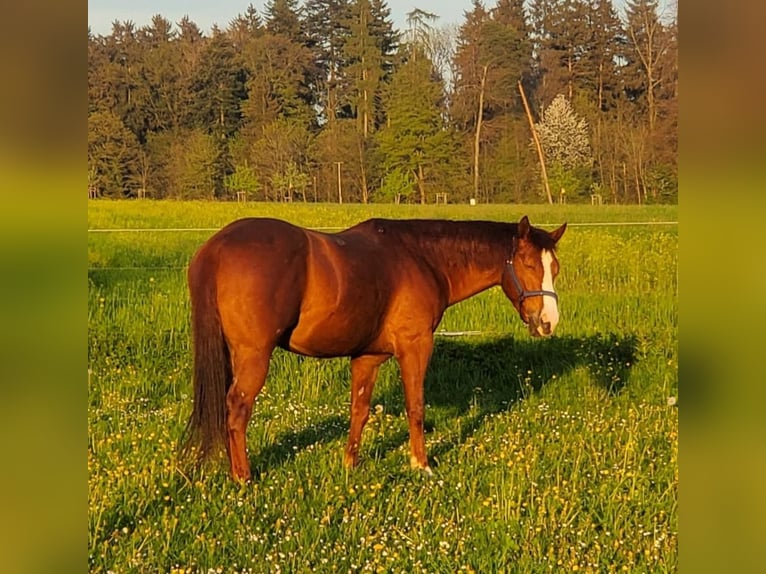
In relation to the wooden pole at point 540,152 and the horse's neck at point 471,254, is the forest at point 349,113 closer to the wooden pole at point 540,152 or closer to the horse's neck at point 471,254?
the wooden pole at point 540,152

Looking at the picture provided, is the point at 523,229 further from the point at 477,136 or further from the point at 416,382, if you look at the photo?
the point at 477,136

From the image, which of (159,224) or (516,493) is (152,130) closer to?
(159,224)

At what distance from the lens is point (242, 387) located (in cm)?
374

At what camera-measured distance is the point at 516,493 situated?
4090mm

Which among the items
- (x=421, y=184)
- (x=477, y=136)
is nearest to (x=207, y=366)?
(x=421, y=184)

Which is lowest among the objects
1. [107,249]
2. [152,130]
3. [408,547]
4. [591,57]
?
[408,547]

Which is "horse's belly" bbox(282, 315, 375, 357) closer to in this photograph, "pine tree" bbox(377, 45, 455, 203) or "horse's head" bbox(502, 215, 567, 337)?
"horse's head" bbox(502, 215, 567, 337)

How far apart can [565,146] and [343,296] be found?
17.1ft

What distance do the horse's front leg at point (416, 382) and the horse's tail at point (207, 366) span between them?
116cm

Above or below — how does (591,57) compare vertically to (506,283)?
above

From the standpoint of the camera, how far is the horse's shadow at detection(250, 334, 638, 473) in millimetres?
6043

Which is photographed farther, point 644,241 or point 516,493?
point 644,241
